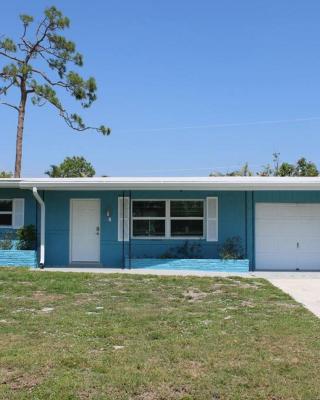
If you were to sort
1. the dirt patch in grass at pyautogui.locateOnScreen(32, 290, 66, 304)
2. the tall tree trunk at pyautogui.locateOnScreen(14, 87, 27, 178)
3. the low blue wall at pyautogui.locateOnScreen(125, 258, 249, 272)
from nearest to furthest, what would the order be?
the dirt patch in grass at pyautogui.locateOnScreen(32, 290, 66, 304)
the low blue wall at pyautogui.locateOnScreen(125, 258, 249, 272)
the tall tree trunk at pyautogui.locateOnScreen(14, 87, 27, 178)

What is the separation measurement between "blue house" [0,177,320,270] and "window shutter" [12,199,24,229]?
250 mm

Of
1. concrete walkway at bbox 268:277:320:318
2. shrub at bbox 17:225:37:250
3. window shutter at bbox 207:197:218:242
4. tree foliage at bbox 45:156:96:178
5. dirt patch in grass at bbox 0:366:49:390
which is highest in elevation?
tree foliage at bbox 45:156:96:178

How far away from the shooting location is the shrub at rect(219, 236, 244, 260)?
15.6 m

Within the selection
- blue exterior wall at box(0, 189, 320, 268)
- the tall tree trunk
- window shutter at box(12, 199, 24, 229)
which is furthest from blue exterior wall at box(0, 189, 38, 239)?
the tall tree trunk

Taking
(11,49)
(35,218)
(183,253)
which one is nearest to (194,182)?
(183,253)

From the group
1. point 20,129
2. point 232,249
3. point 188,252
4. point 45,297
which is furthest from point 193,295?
point 20,129

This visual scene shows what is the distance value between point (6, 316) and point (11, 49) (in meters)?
25.1

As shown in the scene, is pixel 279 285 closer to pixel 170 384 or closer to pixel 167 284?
pixel 167 284

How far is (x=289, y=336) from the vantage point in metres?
7.13

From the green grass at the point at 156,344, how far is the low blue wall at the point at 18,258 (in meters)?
4.72

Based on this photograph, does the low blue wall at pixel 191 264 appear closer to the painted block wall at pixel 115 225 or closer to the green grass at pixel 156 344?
the painted block wall at pixel 115 225

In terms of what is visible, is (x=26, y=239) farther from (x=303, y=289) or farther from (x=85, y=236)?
(x=303, y=289)

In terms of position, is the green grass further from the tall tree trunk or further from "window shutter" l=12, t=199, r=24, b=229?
the tall tree trunk

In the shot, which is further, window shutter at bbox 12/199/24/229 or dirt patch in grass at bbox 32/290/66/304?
window shutter at bbox 12/199/24/229
